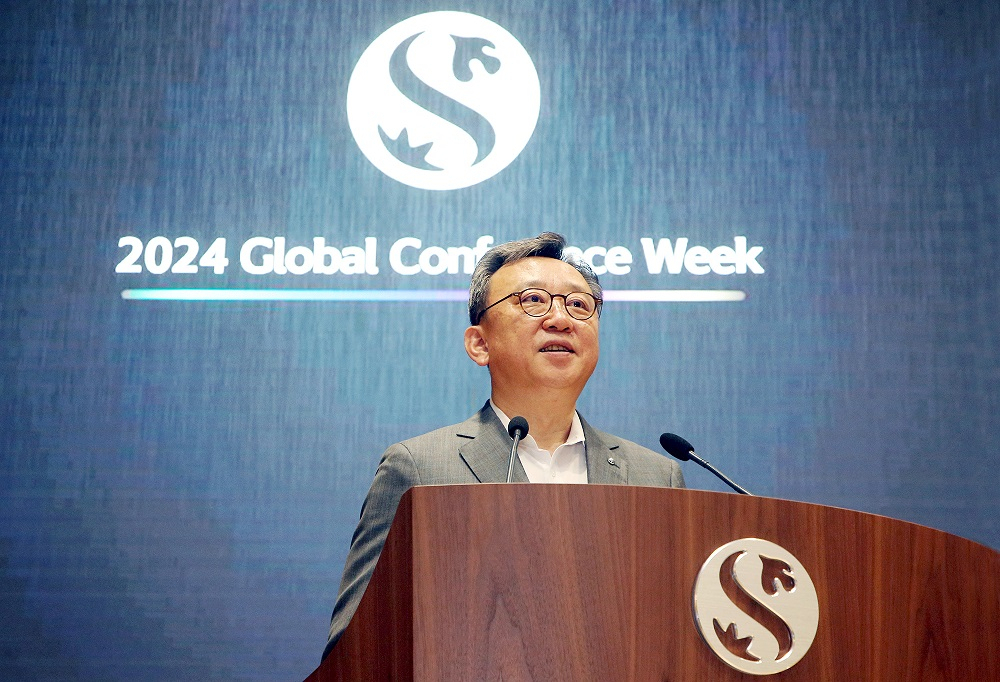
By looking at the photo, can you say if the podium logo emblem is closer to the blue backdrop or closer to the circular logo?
the blue backdrop

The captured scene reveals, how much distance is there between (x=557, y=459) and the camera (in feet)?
6.34

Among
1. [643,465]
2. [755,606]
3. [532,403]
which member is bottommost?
[755,606]

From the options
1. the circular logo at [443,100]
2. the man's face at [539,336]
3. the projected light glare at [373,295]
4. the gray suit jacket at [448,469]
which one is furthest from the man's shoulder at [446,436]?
the circular logo at [443,100]

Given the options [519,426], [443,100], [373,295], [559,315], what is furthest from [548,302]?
[443,100]

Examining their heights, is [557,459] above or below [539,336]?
below

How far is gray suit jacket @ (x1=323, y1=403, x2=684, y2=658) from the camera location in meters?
1.74

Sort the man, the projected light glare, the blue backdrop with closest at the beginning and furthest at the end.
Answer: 1. the man
2. the blue backdrop
3. the projected light glare

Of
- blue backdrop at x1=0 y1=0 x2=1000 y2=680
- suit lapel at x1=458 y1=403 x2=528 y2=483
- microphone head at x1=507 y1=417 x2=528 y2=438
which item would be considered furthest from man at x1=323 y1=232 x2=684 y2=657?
blue backdrop at x1=0 y1=0 x2=1000 y2=680

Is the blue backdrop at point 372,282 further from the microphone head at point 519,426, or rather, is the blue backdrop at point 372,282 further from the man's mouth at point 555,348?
the microphone head at point 519,426

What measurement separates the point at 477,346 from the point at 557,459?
30cm

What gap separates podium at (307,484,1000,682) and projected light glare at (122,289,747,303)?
1.82 meters

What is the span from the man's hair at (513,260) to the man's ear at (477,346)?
3 cm

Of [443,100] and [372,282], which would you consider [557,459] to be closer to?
[372,282]

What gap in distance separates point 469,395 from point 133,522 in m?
1.00
